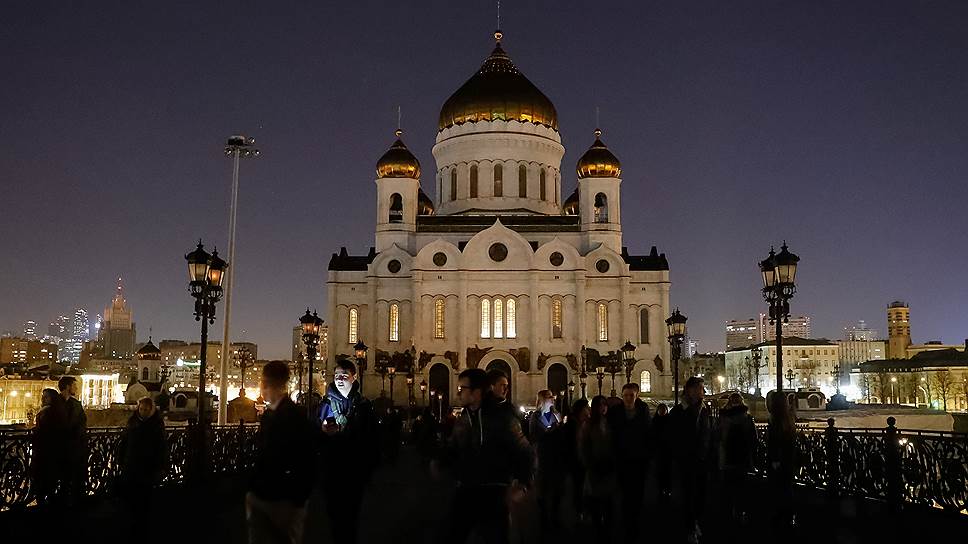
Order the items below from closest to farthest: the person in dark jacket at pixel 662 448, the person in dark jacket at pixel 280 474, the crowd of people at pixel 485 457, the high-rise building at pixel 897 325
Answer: the person in dark jacket at pixel 280 474 → the crowd of people at pixel 485 457 → the person in dark jacket at pixel 662 448 → the high-rise building at pixel 897 325

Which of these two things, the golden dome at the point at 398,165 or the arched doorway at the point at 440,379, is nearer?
the arched doorway at the point at 440,379

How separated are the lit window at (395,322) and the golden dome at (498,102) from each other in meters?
15.0

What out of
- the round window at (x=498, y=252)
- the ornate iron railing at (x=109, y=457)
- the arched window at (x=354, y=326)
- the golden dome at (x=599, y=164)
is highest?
the golden dome at (x=599, y=164)

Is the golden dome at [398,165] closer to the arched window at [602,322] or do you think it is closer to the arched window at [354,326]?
the arched window at [354,326]

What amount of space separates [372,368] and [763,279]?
42.7 meters

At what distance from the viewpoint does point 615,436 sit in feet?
36.3

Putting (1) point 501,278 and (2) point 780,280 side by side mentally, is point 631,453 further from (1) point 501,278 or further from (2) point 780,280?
(1) point 501,278

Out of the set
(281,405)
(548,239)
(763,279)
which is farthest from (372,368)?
(281,405)

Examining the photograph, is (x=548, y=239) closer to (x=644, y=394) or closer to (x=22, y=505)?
(x=644, y=394)

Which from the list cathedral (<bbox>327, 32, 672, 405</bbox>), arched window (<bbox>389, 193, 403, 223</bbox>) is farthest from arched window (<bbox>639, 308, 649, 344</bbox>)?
arched window (<bbox>389, 193, 403, 223</bbox>)

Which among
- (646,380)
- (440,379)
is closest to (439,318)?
(440,379)

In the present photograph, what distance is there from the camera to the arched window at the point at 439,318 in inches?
2418

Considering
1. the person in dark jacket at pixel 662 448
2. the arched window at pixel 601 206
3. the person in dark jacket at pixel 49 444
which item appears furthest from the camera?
the arched window at pixel 601 206

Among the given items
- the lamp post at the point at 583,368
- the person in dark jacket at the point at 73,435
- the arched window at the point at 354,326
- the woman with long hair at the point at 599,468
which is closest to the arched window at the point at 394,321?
the arched window at the point at 354,326
